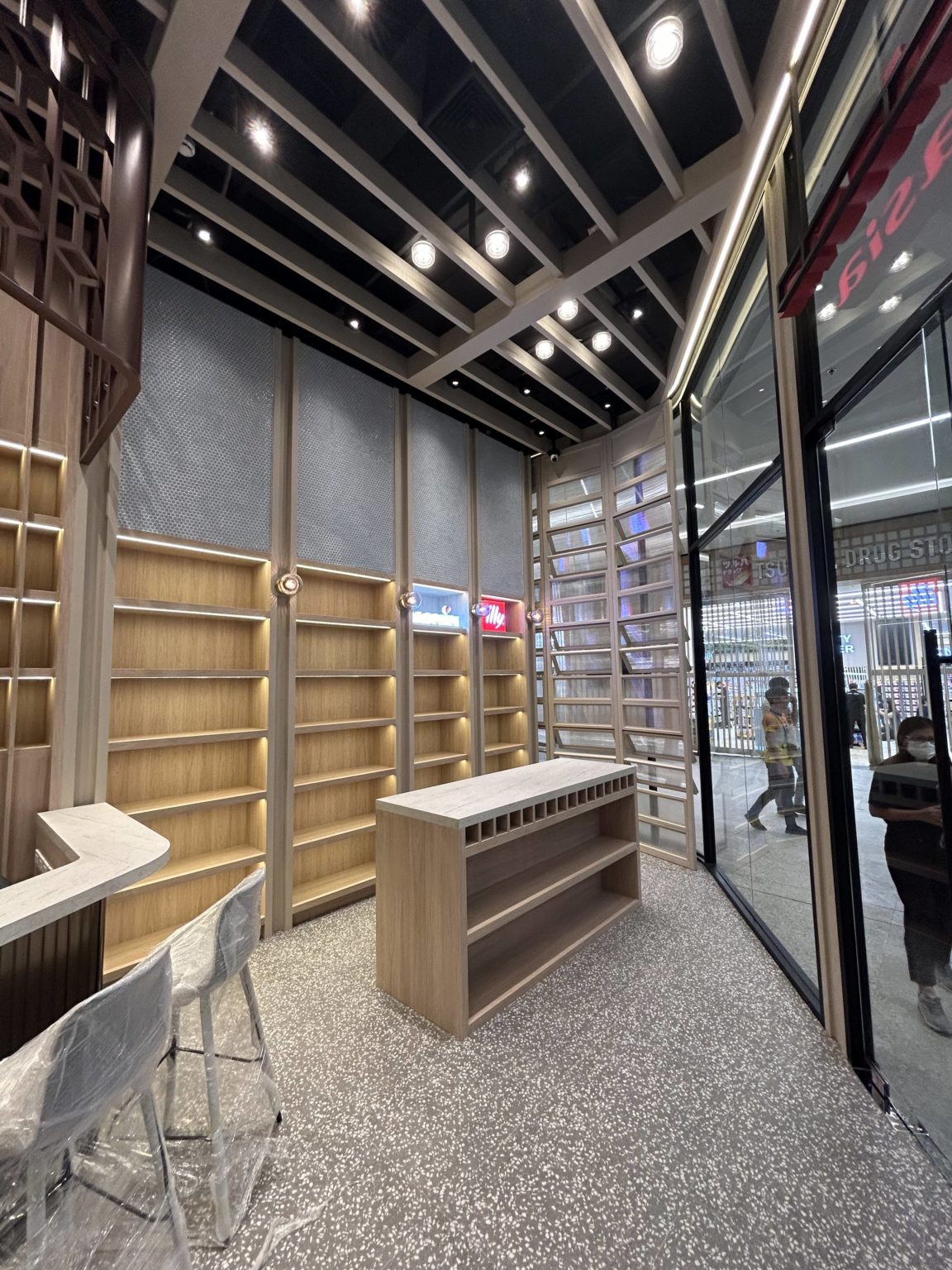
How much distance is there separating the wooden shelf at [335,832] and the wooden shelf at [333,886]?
0.91 ft

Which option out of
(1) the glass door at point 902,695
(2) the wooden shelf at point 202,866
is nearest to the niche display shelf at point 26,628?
(2) the wooden shelf at point 202,866

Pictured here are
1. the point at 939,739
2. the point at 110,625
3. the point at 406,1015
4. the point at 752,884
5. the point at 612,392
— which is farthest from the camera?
the point at 612,392

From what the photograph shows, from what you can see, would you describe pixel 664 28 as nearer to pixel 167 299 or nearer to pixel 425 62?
pixel 425 62

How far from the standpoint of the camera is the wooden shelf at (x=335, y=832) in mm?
3619

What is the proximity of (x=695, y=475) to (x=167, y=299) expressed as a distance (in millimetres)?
4006

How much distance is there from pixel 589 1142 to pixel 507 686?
404 centimetres

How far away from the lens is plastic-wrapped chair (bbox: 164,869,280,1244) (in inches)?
61.1

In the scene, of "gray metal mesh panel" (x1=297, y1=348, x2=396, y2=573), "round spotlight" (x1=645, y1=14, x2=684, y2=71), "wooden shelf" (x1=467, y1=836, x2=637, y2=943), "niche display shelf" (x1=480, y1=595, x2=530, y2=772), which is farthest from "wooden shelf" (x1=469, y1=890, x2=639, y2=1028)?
"round spotlight" (x1=645, y1=14, x2=684, y2=71)

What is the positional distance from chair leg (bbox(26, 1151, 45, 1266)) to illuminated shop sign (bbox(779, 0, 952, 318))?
9.87 ft

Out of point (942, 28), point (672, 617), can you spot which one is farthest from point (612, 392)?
point (942, 28)

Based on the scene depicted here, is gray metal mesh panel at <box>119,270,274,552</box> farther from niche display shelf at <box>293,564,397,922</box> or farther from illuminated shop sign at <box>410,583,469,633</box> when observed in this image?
illuminated shop sign at <box>410,583,469,633</box>

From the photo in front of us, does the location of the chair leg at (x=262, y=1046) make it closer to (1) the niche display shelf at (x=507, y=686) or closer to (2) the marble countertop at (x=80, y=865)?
(2) the marble countertop at (x=80, y=865)

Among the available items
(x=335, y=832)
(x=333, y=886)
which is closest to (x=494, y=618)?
(x=335, y=832)

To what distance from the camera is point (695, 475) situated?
14.1 feet
